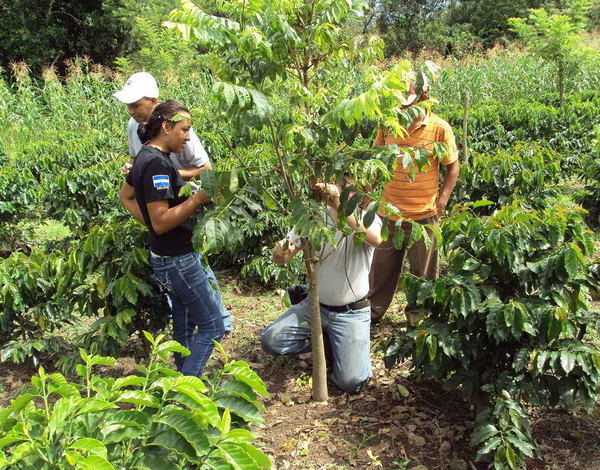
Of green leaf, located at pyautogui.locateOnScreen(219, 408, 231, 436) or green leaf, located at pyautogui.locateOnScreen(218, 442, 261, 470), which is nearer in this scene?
green leaf, located at pyautogui.locateOnScreen(218, 442, 261, 470)

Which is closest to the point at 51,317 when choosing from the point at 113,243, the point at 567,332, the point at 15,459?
the point at 113,243

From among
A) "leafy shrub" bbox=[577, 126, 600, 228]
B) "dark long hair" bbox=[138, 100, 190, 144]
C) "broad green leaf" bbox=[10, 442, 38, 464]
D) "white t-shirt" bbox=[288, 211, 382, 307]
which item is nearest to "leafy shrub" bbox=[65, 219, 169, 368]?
"dark long hair" bbox=[138, 100, 190, 144]

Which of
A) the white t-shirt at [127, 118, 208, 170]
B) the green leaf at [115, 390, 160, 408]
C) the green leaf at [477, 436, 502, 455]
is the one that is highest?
the white t-shirt at [127, 118, 208, 170]

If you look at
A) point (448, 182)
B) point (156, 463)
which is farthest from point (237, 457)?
point (448, 182)

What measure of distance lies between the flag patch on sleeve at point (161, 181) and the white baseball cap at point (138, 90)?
0.81 metres

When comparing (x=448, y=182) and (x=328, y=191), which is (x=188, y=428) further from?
(x=448, y=182)

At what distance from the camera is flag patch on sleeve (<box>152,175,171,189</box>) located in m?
2.68

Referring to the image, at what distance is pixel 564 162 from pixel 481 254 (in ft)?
20.9

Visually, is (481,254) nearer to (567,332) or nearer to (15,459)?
(567,332)

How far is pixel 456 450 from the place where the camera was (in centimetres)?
280

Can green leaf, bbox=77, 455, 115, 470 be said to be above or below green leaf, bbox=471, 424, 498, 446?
above

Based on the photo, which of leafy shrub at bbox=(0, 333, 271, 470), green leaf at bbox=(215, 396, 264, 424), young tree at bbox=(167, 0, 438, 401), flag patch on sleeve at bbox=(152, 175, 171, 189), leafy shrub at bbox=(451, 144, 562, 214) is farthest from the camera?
leafy shrub at bbox=(451, 144, 562, 214)

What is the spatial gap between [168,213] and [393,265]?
77.9 inches

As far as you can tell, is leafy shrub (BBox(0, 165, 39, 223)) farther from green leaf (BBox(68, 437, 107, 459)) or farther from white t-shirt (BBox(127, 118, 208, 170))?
green leaf (BBox(68, 437, 107, 459))
